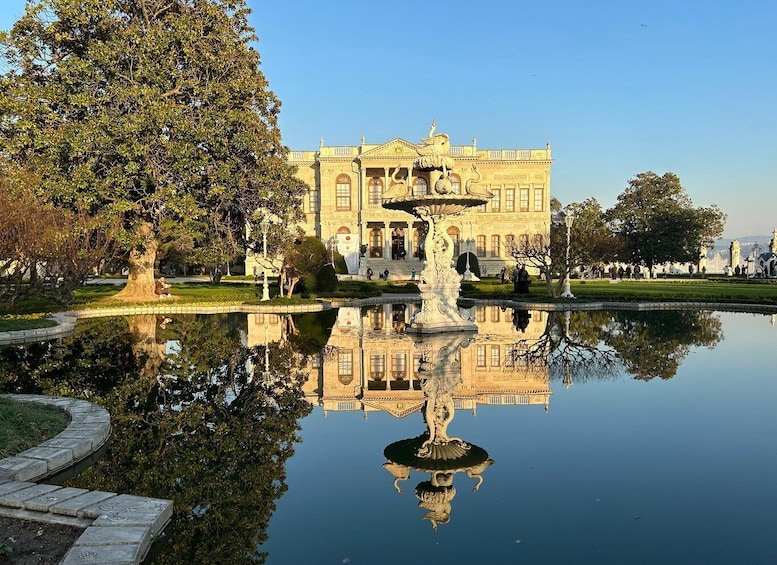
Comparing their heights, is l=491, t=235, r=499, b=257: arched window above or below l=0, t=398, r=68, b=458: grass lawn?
above

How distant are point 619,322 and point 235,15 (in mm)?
18099

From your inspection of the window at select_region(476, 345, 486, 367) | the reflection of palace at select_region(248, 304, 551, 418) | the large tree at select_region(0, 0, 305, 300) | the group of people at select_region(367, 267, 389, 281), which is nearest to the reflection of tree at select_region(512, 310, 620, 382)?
the reflection of palace at select_region(248, 304, 551, 418)

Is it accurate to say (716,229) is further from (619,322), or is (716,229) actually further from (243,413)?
(243,413)

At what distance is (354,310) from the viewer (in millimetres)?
21078

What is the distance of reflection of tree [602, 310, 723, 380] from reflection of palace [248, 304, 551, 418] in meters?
1.75

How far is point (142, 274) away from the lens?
21.8 m

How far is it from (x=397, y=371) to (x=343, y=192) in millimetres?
43748

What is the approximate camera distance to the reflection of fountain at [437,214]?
13664mm

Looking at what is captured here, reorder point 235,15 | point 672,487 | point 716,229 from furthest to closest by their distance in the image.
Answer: point 716,229 < point 235,15 < point 672,487

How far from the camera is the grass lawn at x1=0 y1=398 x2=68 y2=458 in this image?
5.20 m

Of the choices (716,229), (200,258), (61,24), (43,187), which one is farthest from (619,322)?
(716,229)

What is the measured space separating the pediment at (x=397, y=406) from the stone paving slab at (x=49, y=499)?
3449 mm

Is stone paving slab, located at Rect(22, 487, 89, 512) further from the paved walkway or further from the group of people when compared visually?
the group of people

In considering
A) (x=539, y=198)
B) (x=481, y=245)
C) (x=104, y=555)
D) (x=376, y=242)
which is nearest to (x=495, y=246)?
(x=481, y=245)
